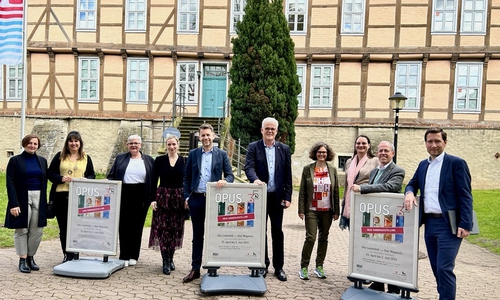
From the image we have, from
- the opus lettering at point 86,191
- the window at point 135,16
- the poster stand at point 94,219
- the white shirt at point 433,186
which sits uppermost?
the window at point 135,16

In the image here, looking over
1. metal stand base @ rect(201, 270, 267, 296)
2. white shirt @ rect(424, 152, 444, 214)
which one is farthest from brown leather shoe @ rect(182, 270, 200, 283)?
white shirt @ rect(424, 152, 444, 214)

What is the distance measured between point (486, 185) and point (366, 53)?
7065 mm

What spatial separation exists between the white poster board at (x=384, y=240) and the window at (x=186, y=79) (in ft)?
45.6

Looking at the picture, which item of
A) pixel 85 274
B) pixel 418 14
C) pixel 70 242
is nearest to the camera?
pixel 85 274

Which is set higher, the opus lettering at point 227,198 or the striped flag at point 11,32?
the striped flag at point 11,32

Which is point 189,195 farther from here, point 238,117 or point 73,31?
point 73,31

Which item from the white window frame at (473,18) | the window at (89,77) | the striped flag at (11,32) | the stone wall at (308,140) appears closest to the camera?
the striped flag at (11,32)

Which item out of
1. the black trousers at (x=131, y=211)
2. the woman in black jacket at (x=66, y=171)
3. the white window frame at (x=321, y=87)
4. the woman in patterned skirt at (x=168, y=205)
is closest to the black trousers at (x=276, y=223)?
the woman in patterned skirt at (x=168, y=205)

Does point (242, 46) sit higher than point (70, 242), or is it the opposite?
point (242, 46)

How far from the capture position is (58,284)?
5.23 metres

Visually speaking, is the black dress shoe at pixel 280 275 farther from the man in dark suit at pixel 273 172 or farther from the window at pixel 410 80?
the window at pixel 410 80

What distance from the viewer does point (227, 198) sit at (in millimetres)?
5297

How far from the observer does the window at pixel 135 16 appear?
59.2ft

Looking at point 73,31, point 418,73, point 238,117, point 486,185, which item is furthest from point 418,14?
point 73,31
